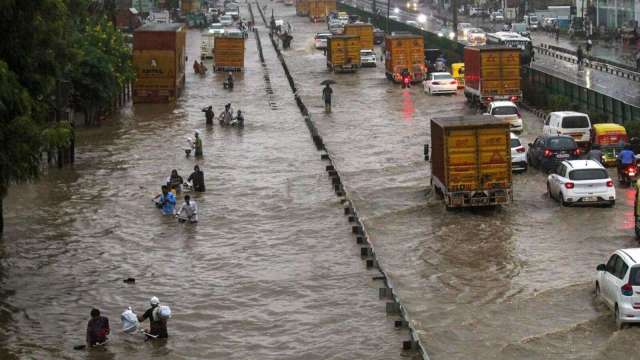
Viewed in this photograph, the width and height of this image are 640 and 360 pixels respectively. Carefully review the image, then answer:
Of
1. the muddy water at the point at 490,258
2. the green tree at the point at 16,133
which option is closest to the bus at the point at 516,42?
the muddy water at the point at 490,258

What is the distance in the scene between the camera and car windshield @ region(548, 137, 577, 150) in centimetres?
3706

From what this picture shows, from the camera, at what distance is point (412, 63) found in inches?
2697

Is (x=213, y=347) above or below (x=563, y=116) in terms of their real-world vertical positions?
below

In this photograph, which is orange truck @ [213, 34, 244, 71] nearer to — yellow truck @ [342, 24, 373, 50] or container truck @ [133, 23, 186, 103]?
yellow truck @ [342, 24, 373, 50]

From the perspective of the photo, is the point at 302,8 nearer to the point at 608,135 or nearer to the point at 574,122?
the point at 574,122

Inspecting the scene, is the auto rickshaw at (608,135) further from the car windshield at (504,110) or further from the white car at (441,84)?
the white car at (441,84)

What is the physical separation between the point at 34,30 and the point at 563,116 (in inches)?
864

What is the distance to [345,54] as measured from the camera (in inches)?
2975

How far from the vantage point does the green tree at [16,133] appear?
72.6 feet

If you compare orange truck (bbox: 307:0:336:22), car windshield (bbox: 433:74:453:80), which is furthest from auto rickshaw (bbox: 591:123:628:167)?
orange truck (bbox: 307:0:336:22)

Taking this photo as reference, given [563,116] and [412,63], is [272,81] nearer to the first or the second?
[412,63]

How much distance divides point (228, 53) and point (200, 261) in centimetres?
5207

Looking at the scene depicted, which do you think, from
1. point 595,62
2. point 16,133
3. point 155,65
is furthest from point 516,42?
point 16,133

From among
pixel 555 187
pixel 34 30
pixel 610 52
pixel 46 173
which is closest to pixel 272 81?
pixel 610 52
